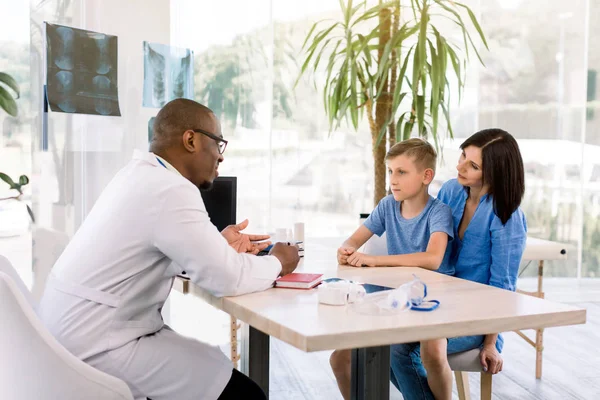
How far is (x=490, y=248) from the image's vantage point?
7.80 ft

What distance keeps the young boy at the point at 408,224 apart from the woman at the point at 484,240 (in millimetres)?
106

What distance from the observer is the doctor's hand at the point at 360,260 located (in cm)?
232

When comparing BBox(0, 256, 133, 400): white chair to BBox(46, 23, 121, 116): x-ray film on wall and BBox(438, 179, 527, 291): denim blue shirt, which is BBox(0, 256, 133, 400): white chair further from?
BBox(46, 23, 121, 116): x-ray film on wall

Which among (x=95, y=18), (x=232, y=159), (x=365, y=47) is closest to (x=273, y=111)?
(x=232, y=159)

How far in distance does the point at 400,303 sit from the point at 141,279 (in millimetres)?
650

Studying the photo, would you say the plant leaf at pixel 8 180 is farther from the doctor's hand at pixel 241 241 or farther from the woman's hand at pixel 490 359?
the woman's hand at pixel 490 359

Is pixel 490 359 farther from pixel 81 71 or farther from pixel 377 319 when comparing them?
pixel 81 71

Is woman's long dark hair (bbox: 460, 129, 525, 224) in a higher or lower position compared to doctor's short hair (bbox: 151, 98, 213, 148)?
lower

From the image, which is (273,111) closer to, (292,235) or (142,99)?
(142,99)

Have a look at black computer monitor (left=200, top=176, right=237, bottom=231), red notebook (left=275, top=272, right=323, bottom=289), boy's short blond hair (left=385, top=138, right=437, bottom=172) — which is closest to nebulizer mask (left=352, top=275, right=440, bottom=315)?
red notebook (left=275, top=272, right=323, bottom=289)

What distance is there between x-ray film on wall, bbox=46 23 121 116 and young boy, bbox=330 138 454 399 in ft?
4.49

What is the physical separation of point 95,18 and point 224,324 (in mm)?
2051

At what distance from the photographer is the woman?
2.27m

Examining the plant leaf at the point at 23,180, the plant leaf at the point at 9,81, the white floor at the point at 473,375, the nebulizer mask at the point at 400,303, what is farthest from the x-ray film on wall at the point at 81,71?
the nebulizer mask at the point at 400,303
